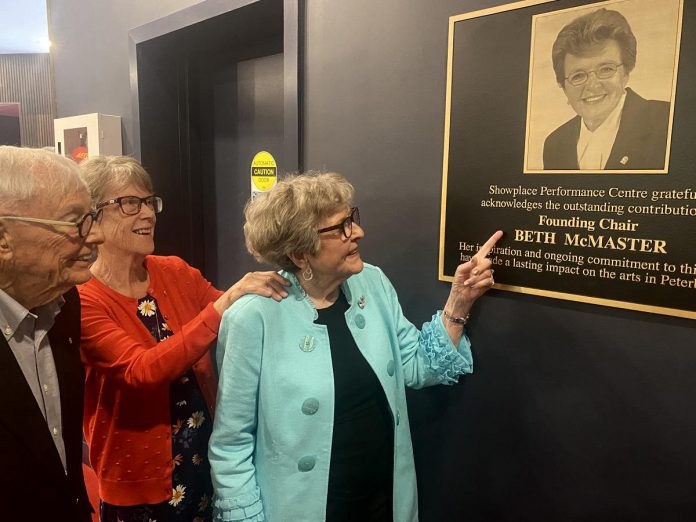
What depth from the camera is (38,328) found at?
1.04 m

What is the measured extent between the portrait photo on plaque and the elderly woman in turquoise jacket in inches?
11.1

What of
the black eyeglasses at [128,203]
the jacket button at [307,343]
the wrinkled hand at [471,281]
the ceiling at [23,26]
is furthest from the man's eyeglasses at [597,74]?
the ceiling at [23,26]

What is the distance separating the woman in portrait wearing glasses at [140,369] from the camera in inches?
51.0

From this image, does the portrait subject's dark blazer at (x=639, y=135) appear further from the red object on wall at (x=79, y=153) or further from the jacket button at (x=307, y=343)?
the red object on wall at (x=79, y=153)

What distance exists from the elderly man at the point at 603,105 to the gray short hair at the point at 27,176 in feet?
3.59

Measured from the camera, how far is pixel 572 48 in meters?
1.14

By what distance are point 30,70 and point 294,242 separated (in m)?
3.09

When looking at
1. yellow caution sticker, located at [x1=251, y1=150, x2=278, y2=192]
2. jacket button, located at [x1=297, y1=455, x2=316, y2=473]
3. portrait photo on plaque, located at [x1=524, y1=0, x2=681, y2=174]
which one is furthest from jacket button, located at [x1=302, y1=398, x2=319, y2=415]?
yellow caution sticker, located at [x1=251, y1=150, x2=278, y2=192]

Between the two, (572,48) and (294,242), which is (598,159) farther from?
(294,242)

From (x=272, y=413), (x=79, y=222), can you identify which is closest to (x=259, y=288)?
(x=272, y=413)

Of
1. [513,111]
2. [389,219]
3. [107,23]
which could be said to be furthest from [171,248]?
[513,111]

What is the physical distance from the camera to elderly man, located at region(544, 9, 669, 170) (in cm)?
107

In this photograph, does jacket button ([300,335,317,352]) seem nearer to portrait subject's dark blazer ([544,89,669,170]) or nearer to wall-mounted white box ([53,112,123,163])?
portrait subject's dark blazer ([544,89,669,170])

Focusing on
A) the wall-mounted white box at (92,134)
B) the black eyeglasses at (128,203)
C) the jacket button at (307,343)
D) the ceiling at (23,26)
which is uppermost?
the ceiling at (23,26)
